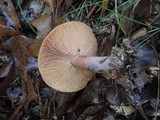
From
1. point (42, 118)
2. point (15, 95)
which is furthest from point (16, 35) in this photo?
point (42, 118)

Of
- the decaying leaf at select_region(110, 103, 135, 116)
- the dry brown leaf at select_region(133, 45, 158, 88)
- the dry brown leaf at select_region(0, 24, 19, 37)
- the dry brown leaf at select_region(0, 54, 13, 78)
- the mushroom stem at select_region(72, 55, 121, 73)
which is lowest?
the decaying leaf at select_region(110, 103, 135, 116)

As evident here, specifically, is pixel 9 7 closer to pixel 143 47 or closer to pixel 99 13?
pixel 99 13

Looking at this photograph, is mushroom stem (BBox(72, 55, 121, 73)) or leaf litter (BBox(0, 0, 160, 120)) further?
leaf litter (BBox(0, 0, 160, 120))

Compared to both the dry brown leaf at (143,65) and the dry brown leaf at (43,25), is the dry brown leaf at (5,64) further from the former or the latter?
the dry brown leaf at (143,65)

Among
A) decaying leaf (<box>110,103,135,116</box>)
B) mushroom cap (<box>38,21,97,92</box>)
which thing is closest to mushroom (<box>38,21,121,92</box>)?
mushroom cap (<box>38,21,97,92</box>)

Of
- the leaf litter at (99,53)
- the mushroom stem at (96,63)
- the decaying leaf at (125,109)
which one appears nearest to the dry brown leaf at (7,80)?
the leaf litter at (99,53)

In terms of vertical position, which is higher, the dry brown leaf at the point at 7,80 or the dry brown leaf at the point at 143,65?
the dry brown leaf at the point at 7,80

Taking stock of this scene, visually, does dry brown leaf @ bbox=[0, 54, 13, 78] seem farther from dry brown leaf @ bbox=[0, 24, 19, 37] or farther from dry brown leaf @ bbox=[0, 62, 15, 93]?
dry brown leaf @ bbox=[0, 24, 19, 37]

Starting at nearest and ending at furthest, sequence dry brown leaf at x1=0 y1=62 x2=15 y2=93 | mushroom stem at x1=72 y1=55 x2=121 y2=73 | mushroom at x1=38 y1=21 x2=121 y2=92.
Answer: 1. mushroom stem at x1=72 y1=55 x2=121 y2=73
2. mushroom at x1=38 y1=21 x2=121 y2=92
3. dry brown leaf at x1=0 y1=62 x2=15 y2=93
